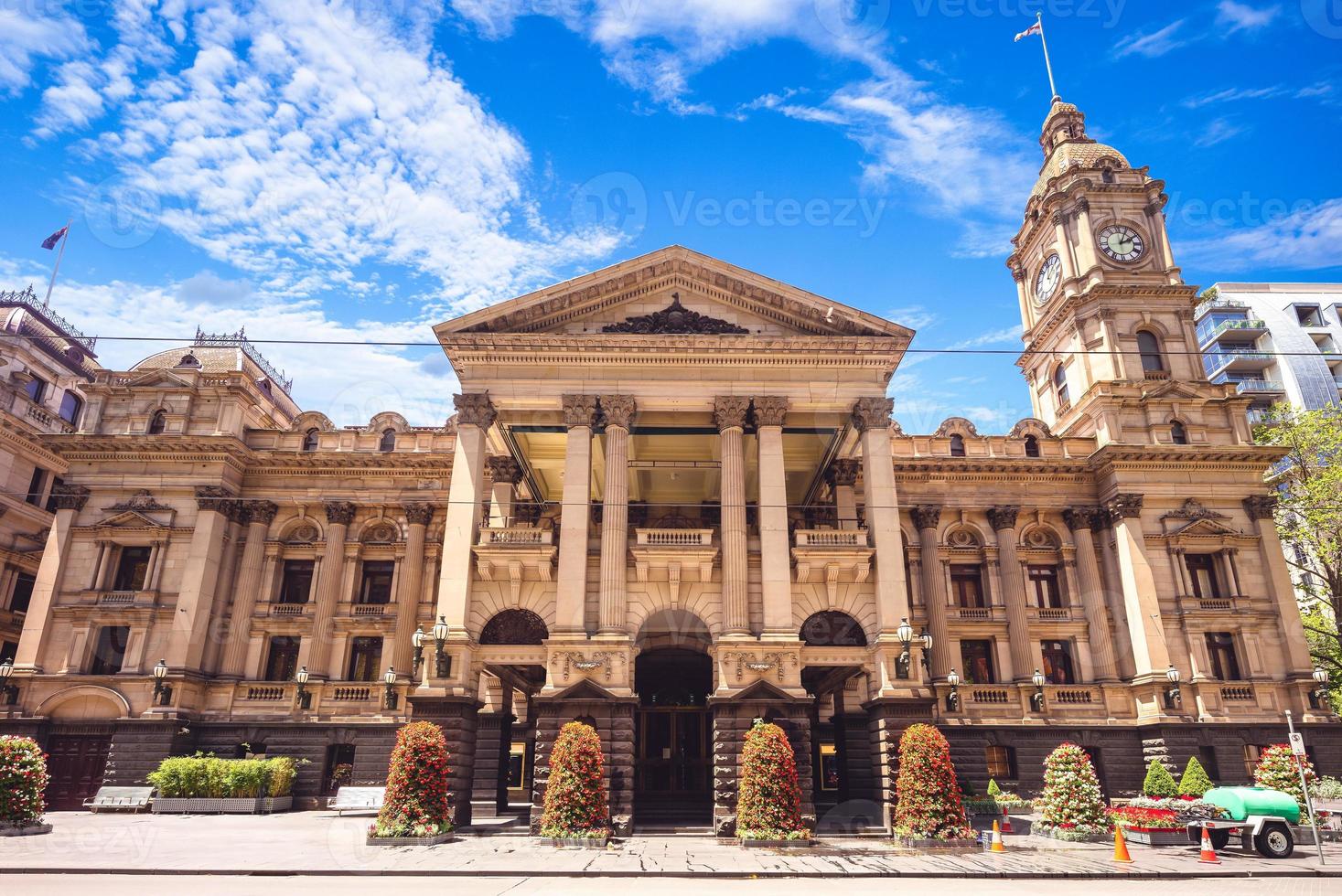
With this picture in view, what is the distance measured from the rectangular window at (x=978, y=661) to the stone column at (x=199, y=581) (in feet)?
121

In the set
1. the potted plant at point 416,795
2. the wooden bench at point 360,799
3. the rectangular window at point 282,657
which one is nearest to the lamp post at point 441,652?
the potted plant at point 416,795

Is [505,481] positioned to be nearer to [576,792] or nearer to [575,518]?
[575,518]

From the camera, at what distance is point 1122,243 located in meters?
49.8

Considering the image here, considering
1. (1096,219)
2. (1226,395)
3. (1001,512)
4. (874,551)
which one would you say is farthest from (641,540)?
(1096,219)

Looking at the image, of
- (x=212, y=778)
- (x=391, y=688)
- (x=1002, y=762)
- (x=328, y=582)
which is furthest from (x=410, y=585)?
(x=1002, y=762)

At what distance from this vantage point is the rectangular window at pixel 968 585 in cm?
4334

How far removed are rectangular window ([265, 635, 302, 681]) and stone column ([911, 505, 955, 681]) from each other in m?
31.4

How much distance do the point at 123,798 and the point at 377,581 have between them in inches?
559

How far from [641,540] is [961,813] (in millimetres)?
13271

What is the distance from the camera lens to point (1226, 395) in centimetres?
4350

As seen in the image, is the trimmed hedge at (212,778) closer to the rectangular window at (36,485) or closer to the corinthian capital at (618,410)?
the corinthian capital at (618,410)

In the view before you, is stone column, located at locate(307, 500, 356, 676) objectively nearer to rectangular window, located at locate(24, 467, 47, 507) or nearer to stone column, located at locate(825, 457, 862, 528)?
rectangular window, located at locate(24, 467, 47, 507)

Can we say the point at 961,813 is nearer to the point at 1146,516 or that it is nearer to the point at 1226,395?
the point at 1146,516

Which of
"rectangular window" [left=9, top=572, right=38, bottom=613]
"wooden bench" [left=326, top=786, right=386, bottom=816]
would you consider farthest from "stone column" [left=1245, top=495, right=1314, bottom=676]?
"rectangular window" [left=9, top=572, right=38, bottom=613]
